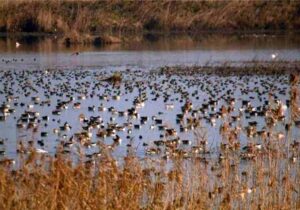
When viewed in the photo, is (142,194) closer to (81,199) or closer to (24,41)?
(81,199)

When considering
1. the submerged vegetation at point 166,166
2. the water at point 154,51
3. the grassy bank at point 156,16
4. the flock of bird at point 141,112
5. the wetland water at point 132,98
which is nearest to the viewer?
the submerged vegetation at point 166,166

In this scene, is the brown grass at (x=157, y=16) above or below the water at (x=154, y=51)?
above

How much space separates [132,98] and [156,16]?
28934 millimetres

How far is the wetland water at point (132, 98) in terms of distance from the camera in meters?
12.5

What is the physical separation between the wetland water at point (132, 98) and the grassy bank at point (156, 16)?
8.42 meters

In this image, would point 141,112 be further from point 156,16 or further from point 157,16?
point 156,16

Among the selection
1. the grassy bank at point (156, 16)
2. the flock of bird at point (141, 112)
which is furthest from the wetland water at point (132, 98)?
the grassy bank at point (156, 16)

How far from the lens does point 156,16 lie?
47844 mm

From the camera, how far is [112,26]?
48.3 metres

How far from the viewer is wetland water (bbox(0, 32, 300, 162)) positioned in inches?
493

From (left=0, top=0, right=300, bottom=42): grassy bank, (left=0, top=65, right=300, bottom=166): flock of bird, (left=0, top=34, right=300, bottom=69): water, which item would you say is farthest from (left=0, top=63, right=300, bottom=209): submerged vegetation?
(left=0, top=0, right=300, bottom=42): grassy bank

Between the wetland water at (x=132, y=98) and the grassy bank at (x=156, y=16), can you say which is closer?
the wetland water at (x=132, y=98)

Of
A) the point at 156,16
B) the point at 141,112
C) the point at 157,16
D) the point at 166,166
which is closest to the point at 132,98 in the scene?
the point at 141,112

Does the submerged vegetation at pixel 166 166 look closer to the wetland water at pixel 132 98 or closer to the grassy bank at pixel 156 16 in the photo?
the wetland water at pixel 132 98
